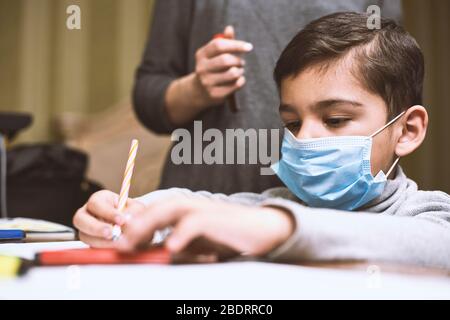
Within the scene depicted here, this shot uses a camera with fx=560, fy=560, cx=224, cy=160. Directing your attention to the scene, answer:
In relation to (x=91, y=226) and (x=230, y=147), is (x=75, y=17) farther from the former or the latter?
(x=91, y=226)

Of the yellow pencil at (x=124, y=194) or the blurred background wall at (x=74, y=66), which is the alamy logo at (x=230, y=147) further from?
the blurred background wall at (x=74, y=66)

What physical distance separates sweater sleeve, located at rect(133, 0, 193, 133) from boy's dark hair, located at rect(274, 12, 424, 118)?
11.2 inches

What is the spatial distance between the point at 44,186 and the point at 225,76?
2.99ft

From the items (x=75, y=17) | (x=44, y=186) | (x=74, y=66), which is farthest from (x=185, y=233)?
(x=74, y=66)

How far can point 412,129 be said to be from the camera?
0.73 meters

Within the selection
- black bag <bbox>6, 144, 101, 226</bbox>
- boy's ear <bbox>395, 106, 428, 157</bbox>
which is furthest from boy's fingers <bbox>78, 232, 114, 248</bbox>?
black bag <bbox>6, 144, 101, 226</bbox>

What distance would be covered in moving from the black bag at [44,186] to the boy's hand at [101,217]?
3.13 feet

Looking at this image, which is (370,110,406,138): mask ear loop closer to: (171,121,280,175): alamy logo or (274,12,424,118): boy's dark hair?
(274,12,424,118): boy's dark hair

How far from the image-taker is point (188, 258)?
0.42 metres

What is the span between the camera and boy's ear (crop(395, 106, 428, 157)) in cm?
73

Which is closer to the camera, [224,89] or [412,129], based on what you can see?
[412,129]
